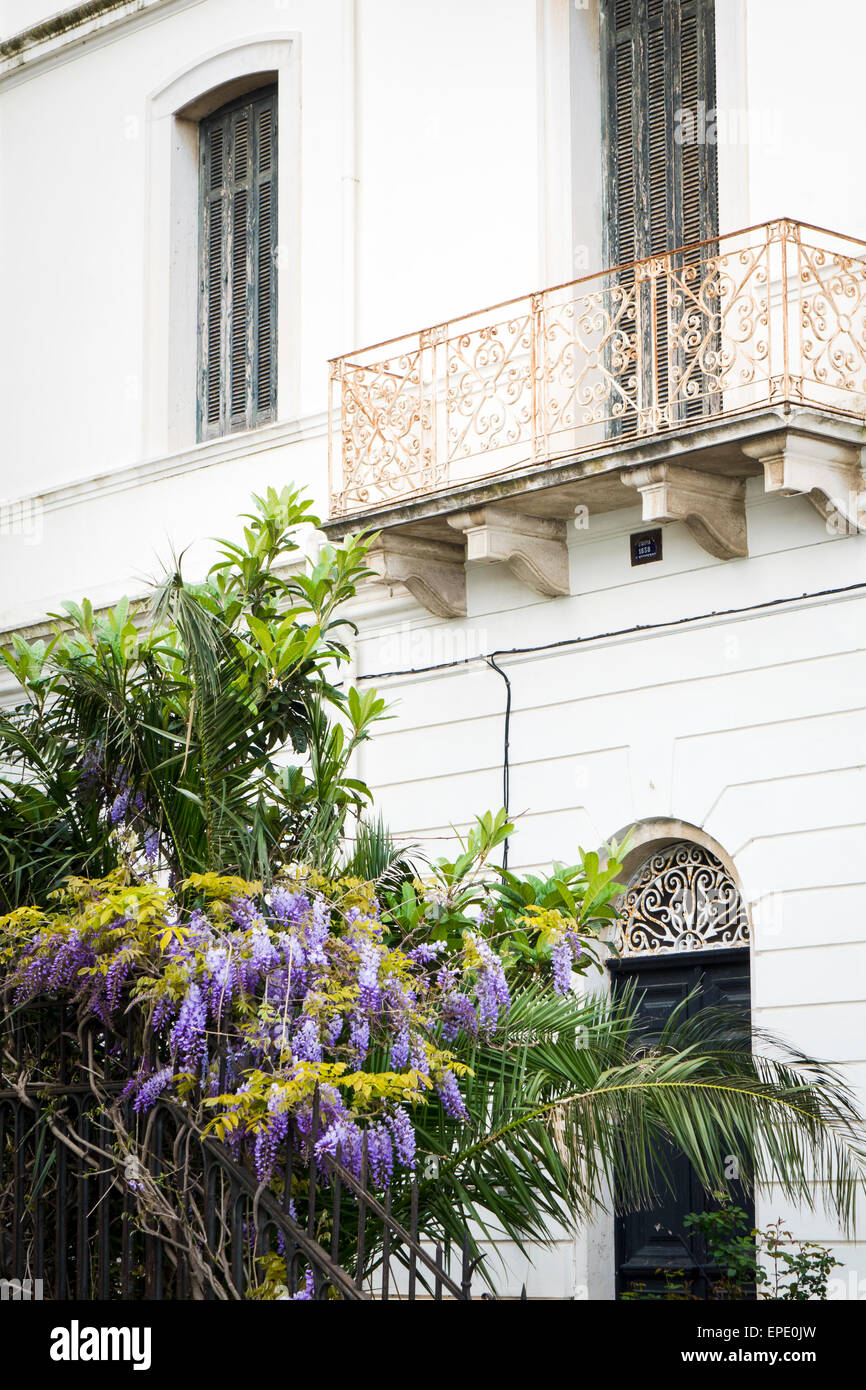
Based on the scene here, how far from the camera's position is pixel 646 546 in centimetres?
1188

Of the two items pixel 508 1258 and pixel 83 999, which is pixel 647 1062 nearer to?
pixel 83 999

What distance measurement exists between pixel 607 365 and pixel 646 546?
4.28ft

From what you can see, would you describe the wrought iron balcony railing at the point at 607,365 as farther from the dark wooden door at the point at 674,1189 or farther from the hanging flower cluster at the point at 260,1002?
the hanging flower cluster at the point at 260,1002

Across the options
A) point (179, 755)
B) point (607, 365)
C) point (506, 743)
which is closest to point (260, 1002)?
point (179, 755)

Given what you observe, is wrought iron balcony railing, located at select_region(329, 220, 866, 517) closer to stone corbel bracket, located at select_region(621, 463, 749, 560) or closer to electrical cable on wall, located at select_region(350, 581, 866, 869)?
stone corbel bracket, located at select_region(621, 463, 749, 560)

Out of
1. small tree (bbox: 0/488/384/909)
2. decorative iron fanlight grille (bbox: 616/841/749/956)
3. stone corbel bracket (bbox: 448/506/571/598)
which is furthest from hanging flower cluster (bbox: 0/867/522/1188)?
stone corbel bracket (bbox: 448/506/571/598)

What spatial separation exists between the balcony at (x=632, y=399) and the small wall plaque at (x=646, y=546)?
0.25m

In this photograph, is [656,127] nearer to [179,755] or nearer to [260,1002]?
[179,755]

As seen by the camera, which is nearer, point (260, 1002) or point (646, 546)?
point (260, 1002)

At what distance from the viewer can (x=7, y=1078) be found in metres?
7.68

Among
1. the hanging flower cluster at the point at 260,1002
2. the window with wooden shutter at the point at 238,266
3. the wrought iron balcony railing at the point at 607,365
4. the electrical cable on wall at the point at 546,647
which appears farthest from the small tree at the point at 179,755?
the window with wooden shutter at the point at 238,266

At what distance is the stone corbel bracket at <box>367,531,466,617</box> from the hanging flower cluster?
4783 mm

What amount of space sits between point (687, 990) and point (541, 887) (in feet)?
8.25

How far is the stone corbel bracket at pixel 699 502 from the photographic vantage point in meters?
11.1
